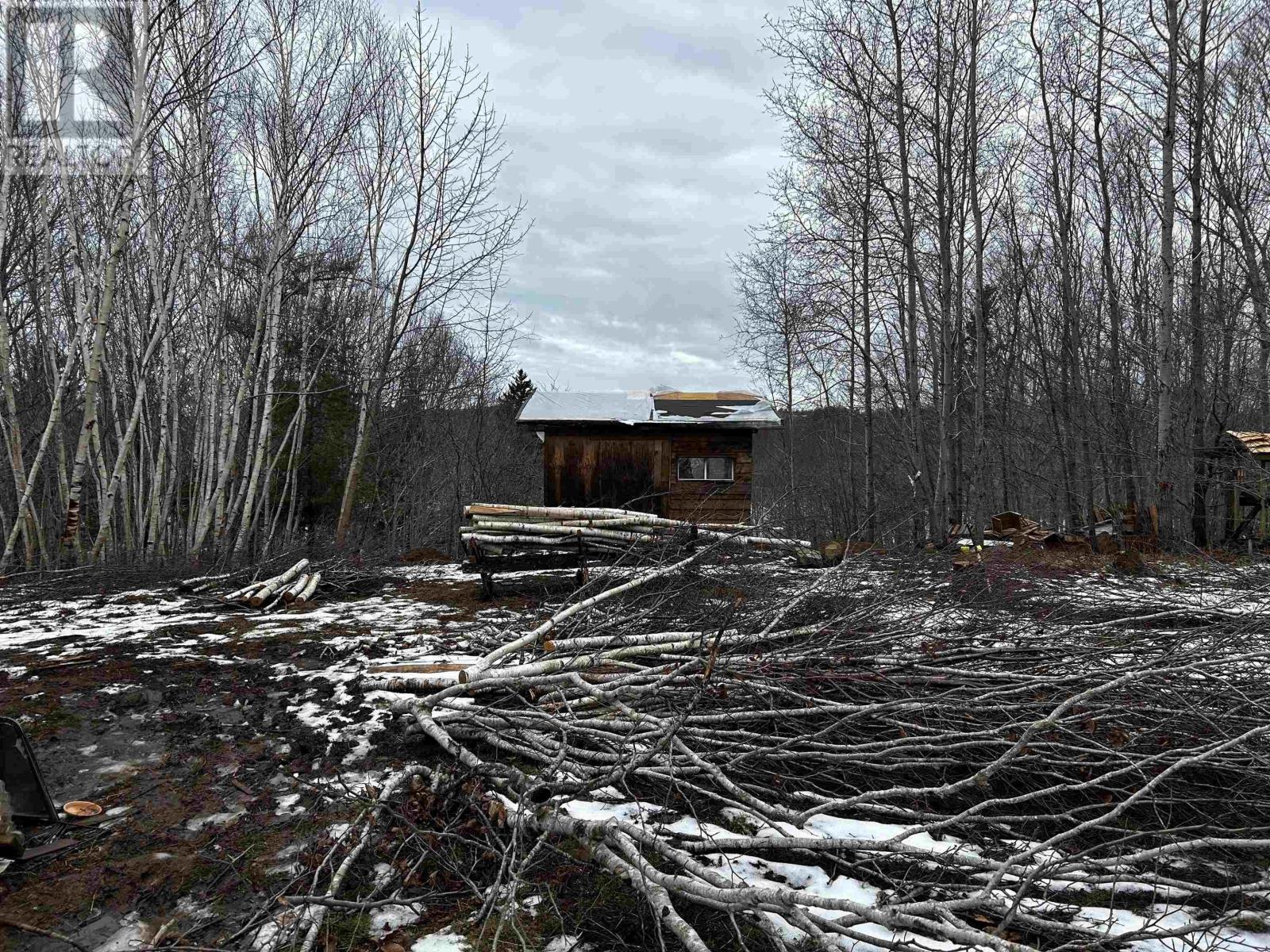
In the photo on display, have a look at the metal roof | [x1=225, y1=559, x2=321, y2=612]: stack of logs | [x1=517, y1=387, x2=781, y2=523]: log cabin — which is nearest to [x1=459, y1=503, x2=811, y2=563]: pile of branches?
[x1=225, y1=559, x2=321, y2=612]: stack of logs

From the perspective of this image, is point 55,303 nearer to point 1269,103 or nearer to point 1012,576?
point 1012,576

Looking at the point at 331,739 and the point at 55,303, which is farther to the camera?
the point at 55,303

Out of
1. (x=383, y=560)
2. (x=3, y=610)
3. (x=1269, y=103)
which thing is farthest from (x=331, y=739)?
(x=1269, y=103)

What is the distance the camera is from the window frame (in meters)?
16.1

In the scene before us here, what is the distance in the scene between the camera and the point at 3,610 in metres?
6.75

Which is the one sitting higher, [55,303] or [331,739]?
[55,303]

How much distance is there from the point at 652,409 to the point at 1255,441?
11180 millimetres

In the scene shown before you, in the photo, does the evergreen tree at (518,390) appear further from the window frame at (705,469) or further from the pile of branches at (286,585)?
the pile of branches at (286,585)

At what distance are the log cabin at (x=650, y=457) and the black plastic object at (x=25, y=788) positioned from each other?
12.8 metres

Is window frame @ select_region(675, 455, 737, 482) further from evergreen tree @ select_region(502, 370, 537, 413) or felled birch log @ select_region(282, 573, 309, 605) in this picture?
evergreen tree @ select_region(502, 370, 537, 413)

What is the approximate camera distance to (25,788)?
2.77 m

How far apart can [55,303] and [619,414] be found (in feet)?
35.6

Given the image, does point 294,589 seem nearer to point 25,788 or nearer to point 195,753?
point 195,753

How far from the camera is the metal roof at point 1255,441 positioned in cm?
1213
